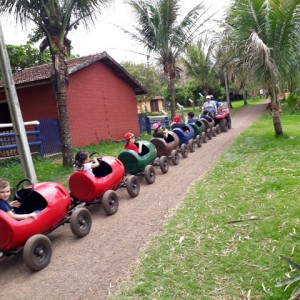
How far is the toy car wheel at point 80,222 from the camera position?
473 centimetres

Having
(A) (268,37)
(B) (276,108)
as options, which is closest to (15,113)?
(A) (268,37)

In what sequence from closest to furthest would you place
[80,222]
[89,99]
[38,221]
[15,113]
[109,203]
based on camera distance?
[38,221], [80,222], [109,203], [15,113], [89,99]

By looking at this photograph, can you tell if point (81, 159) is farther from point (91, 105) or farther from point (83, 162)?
→ point (91, 105)

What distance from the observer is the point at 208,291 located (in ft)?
10.4

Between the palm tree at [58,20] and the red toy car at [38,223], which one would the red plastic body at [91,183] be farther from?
the palm tree at [58,20]

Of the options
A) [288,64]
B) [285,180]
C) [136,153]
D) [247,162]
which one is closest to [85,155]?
[136,153]

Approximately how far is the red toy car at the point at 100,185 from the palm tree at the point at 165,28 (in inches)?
434

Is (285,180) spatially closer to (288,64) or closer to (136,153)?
(136,153)

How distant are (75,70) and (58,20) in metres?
4.46

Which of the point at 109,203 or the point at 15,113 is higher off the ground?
the point at 15,113

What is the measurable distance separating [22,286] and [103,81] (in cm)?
1367

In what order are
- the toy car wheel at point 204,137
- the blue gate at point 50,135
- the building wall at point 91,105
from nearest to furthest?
the toy car wheel at point 204,137 < the blue gate at point 50,135 < the building wall at point 91,105

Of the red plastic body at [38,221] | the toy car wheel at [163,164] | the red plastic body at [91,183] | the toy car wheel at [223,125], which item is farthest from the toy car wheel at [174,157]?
the toy car wheel at [223,125]

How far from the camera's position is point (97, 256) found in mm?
4227
